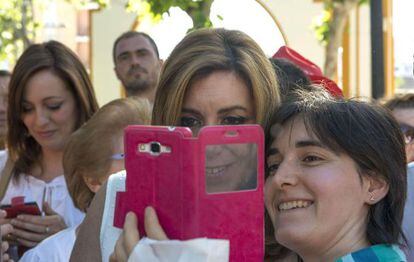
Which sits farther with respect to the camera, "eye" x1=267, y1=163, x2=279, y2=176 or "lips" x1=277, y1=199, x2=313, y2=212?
"eye" x1=267, y1=163, x2=279, y2=176

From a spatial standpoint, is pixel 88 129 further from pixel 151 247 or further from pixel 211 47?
pixel 151 247

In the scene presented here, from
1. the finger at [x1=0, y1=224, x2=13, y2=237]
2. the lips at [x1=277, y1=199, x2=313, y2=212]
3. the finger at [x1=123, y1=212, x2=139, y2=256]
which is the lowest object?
the finger at [x1=0, y1=224, x2=13, y2=237]

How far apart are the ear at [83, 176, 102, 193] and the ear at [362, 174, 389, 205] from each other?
5.37 feet

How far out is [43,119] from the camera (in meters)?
4.99

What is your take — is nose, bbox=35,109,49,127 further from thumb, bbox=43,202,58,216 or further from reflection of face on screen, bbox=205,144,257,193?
reflection of face on screen, bbox=205,144,257,193

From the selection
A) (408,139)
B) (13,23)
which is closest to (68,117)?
(408,139)

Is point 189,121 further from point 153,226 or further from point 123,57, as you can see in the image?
point 123,57

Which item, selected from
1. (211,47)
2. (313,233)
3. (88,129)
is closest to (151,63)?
(88,129)

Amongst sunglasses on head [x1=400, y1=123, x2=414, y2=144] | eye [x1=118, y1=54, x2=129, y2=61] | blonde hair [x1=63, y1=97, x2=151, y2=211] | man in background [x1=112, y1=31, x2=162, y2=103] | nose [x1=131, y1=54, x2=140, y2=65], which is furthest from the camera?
eye [x1=118, y1=54, x2=129, y2=61]

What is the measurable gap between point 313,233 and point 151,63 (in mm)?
5160

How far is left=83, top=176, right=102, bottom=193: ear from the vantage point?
3.98 m

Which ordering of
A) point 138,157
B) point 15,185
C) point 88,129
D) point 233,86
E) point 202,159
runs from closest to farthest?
point 202,159 < point 138,157 < point 233,86 < point 88,129 < point 15,185

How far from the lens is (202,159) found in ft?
7.11

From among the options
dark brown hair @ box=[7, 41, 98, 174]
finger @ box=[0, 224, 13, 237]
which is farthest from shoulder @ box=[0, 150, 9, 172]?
finger @ box=[0, 224, 13, 237]
